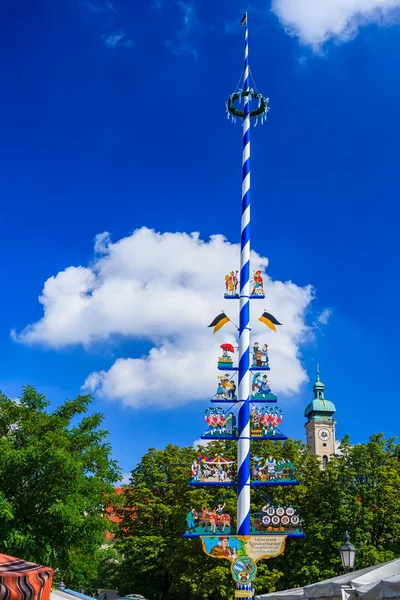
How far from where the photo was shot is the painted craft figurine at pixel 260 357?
2366cm

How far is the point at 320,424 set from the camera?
333 ft

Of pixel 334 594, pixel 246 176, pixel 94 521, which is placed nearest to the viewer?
pixel 334 594

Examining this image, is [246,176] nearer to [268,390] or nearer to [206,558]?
[268,390]

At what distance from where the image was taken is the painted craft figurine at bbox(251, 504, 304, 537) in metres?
21.8

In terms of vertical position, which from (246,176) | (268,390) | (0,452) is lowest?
(0,452)

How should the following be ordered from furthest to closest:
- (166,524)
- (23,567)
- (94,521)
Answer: (166,524)
(94,521)
(23,567)

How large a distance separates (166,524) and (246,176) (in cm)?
2161

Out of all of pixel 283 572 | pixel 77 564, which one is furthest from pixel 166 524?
pixel 77 564

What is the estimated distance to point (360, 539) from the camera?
30984 mm

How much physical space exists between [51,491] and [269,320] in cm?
993

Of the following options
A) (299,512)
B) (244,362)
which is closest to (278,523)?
(244,362)

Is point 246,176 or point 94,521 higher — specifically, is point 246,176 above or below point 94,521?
above

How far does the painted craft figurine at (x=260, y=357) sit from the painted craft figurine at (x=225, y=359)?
2.84 ft

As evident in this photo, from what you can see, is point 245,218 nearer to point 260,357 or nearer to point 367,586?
point 260,357
